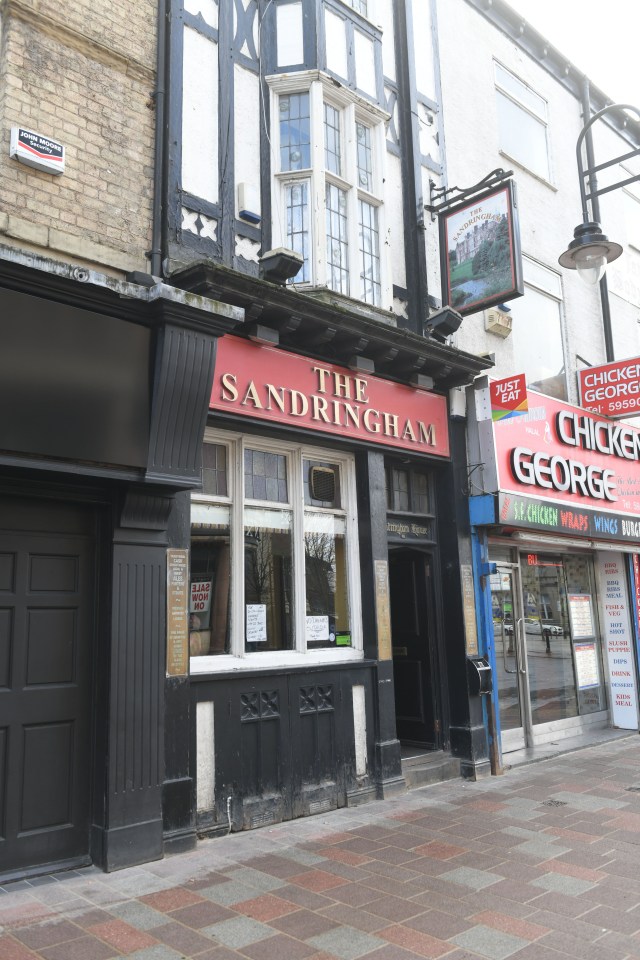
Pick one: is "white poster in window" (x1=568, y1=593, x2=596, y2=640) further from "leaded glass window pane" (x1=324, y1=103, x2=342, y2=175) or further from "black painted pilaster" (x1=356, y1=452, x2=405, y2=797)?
"leaded glass window pane" (x1=324, y1=103, x2=342, y2=175)

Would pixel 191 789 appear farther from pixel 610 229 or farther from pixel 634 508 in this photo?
pixel 610 229

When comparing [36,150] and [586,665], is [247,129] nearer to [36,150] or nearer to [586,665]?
[36,150]

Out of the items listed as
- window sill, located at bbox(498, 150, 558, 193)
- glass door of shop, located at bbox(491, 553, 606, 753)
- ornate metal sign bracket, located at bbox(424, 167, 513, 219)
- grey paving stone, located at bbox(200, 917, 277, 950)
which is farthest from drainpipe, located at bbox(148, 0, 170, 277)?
window sill, located at bbox(498, 150, 558, 193)

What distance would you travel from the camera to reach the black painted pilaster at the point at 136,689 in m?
5.28

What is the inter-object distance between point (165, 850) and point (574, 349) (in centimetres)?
988

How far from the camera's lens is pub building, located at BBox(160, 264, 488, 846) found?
6316 millimetres

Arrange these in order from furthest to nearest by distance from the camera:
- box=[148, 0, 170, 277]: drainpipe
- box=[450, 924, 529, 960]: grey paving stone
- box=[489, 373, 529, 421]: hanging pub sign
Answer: box=[489, 373, 529, 421]: hanging pub sign, box=[148, 0, 170, 277]: drainpipe, box=[450, 924, 529, 960]: grey paving stone

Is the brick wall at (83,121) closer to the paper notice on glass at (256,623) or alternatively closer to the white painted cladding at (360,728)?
the paper notice on glass at (256,623)

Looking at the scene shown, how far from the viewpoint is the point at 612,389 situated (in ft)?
37.8

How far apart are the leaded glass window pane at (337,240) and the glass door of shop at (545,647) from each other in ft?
13.4

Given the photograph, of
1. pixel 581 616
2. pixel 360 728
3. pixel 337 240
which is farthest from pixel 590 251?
pixel 581 616

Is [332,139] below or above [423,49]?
below

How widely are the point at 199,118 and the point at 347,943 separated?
6687 mm

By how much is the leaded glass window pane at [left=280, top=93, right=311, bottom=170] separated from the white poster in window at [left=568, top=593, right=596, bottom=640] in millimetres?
7423
